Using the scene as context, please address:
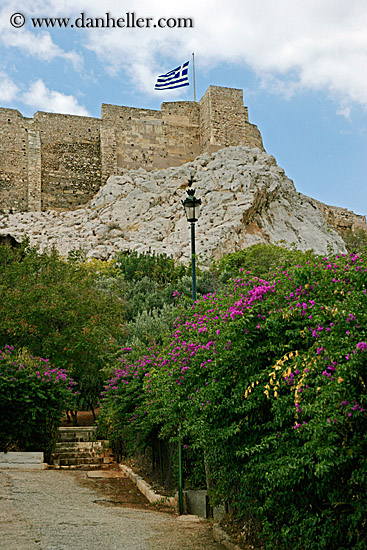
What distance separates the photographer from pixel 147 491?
24.6ft

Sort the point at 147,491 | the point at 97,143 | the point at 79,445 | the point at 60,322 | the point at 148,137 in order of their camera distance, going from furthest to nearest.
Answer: the point at 148,137, the point at 97,143, the point at 60,322, the point at 79,445, the point at 147,491

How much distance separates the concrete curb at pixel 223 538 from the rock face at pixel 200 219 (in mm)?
20269

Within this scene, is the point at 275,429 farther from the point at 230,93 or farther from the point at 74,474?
the point at 230,93

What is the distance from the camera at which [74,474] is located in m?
9.31

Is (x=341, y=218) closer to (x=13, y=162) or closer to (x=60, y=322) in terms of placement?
(x=13, y=162)

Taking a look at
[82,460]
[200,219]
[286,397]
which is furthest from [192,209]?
[200,219]

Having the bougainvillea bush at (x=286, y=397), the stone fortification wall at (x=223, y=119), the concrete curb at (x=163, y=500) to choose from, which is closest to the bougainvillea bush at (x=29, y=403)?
the concrete curb at (x=163, y=500)

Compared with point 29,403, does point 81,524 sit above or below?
below

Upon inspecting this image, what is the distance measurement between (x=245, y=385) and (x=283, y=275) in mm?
993

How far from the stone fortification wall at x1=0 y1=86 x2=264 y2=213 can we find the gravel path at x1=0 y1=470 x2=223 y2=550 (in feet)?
82.8

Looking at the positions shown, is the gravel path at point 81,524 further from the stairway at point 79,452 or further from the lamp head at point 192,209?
the lamp head at point 192,209

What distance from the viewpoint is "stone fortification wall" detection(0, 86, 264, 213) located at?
30.9 meters

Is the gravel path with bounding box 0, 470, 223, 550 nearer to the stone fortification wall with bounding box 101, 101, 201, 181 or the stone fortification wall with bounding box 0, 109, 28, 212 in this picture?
the stone fortification wall with bounding box 0, 109, 28, 212

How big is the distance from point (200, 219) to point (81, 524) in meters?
23.4
